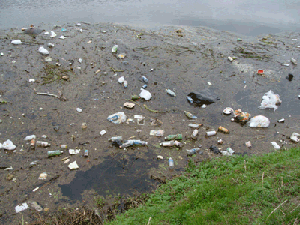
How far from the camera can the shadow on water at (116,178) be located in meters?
3.18

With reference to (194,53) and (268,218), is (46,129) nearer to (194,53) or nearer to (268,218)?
(268,218)

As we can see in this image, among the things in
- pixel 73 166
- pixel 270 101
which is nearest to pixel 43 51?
pixel 73 166

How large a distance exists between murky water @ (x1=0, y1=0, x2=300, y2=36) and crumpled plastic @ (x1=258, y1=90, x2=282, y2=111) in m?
4.04

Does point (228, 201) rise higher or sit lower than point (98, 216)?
higher

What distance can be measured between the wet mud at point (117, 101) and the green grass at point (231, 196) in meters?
0.34

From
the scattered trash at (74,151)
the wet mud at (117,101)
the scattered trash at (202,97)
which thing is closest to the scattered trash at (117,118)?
the wet mud at (117,101)

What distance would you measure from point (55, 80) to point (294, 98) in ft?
18.6

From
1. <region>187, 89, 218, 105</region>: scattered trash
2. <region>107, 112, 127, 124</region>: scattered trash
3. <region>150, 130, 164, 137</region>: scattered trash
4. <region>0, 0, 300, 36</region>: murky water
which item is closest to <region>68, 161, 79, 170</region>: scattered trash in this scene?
<region>107, 112, 127, 124</region>: scattered trash

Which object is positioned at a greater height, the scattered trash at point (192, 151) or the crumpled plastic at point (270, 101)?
the crumpled plastic at point (270, 101)

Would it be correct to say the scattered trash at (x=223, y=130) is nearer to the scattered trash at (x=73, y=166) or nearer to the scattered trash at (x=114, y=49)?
the scattered trash at (x=73, y=166)

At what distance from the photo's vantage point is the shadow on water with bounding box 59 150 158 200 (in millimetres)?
3181

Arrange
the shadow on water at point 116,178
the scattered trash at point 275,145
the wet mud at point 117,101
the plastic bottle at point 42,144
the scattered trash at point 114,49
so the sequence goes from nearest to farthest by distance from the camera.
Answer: the shadow on water at point 116,178 → the wet mud at point 117,101 → the plastic bottle at point 42,144 → the scattered trash at point 275,145 → the scattered trash at point 114,49

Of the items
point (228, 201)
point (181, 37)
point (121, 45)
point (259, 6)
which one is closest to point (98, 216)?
point (228, 201)

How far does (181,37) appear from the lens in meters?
7.28
